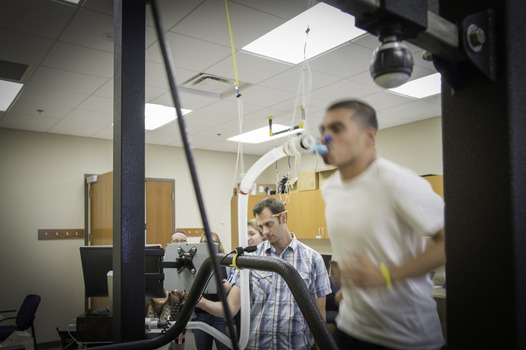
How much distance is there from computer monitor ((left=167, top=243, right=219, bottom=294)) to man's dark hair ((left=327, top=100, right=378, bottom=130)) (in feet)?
5.02

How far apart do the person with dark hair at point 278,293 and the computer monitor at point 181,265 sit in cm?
20

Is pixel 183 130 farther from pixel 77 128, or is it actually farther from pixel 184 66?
pixel 77 128

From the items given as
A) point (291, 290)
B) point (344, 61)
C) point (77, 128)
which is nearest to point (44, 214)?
point (77, 128)

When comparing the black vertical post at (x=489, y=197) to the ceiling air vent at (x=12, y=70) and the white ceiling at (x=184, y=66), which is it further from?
the ceiling air vent at (x=12, y=70)

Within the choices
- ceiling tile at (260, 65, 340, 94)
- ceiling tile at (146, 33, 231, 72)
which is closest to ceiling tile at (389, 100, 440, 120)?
ceiling tile at (260, 65, 340, 94)

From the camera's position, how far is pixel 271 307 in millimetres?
2051

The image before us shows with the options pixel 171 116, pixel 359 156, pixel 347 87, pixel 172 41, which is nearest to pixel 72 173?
pixel 171 116

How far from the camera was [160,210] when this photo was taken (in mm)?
6281

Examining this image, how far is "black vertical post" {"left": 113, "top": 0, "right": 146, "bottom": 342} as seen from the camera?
3.16ft

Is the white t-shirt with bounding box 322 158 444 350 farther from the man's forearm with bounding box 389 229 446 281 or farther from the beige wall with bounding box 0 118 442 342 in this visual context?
the beige wall with bounding box 0 118 442 342

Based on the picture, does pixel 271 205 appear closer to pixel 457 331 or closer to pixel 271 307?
pixel 271 307

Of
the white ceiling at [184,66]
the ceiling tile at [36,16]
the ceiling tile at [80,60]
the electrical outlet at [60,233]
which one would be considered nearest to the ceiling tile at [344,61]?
the white ceiling at [184,66]

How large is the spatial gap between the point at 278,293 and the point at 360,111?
171 centimetres

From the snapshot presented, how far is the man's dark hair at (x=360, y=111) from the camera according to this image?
472mm
